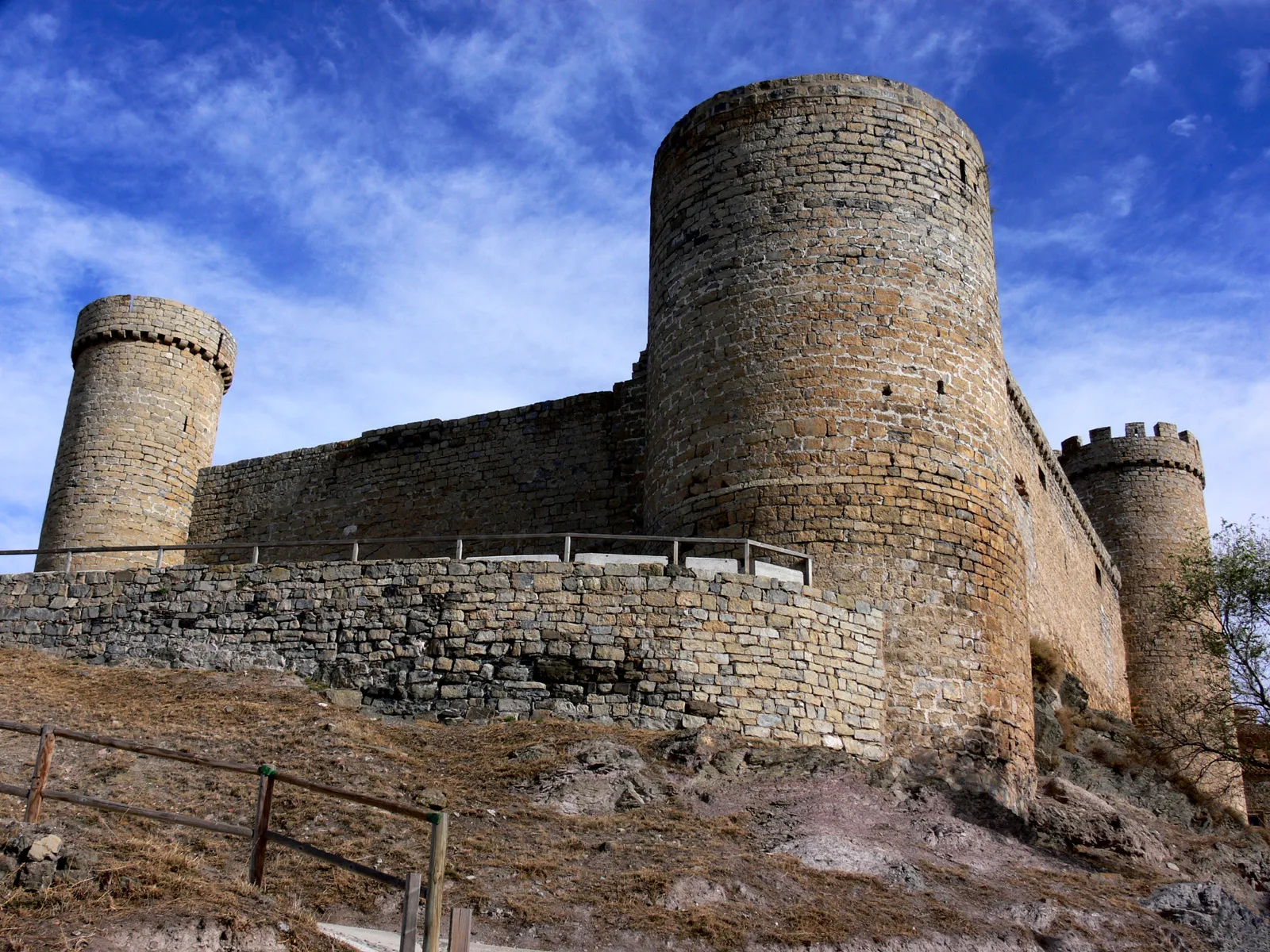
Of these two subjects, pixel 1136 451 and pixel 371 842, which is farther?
pixel 1136 451

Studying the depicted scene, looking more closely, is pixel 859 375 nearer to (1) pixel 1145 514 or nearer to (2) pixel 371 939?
(2) pixel 371 939

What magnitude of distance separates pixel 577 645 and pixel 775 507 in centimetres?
301

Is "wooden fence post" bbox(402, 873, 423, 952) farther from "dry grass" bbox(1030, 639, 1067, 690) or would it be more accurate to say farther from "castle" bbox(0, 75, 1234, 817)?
"dry grass" bbox(1030, 639, 1067, 690)

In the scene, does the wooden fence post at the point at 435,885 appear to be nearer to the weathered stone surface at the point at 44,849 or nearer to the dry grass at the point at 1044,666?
the weathered stone surface at the point at 44,849

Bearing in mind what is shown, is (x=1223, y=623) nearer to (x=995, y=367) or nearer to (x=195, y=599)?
(x=995, y=367)

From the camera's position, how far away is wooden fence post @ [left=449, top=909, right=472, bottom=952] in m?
7.02

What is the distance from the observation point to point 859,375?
15.6m

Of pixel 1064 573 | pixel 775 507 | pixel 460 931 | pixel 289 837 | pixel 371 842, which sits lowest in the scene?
pixel 460 931

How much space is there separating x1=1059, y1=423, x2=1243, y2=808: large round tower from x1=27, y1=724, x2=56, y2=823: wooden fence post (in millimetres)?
28867

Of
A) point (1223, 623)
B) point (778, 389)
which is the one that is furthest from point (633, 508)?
point (1223, 623)

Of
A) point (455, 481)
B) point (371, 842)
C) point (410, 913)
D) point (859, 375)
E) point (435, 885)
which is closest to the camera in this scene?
point (410, 913)

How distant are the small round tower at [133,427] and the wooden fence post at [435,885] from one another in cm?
1820

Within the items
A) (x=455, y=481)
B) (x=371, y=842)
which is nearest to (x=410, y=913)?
(x=371, y=842)

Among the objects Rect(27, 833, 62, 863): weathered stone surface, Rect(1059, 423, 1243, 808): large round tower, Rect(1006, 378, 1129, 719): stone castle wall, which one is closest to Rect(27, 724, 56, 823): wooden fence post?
Rect(27, 833, 62, 863): weathered stone surface
